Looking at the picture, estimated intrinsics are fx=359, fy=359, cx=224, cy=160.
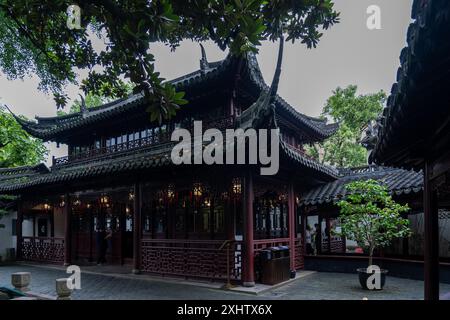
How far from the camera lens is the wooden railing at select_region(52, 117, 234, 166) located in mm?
9188

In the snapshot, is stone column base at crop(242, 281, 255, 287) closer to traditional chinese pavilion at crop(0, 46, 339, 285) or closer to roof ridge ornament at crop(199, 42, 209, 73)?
traditional chinese pavilion at crop(0, 46, 339, 285)

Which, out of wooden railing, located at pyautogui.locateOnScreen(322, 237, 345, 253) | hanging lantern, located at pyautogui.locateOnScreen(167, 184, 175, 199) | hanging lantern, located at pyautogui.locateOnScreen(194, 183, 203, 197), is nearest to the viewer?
hanging lantern, located at pyautogui.locateOnScreen(194, 183, 203, 197)

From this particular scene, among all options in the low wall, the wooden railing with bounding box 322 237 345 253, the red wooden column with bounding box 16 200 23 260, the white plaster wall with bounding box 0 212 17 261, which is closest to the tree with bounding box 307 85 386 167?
the wooden railing with bounding box 322 237 345 253

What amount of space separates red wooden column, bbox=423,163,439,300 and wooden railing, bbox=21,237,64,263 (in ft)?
37.3

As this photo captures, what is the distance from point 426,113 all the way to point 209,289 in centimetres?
625

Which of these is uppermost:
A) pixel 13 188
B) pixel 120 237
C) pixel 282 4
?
pixel 282 4

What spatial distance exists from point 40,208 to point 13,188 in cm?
199

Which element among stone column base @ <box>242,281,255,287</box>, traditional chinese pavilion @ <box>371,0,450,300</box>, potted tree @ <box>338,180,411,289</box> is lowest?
stone column base @ <box>242,281,255,287</box>

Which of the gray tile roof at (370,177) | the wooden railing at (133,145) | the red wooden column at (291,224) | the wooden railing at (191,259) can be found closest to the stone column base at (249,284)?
the wooden railing at (191,259)

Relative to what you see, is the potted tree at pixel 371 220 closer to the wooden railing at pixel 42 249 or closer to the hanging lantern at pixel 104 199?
the hanging lantern at pixel 104 199

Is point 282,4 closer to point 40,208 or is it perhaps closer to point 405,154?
point 405,154

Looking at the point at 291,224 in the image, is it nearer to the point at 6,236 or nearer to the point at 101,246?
the point at 101,246
